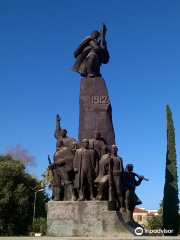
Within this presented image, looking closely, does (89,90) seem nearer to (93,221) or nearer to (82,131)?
Answer: (82,131)

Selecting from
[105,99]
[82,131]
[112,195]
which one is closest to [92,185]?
[112,195]

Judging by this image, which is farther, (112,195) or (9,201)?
(9,201)

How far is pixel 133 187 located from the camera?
40.0ft

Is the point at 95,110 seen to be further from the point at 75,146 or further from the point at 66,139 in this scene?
the point at 75,146

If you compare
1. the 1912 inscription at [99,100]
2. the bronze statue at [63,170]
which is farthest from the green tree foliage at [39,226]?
the bronze statue at [63,170]

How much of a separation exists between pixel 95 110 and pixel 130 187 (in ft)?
10.0

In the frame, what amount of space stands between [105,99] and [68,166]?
306 centimetres

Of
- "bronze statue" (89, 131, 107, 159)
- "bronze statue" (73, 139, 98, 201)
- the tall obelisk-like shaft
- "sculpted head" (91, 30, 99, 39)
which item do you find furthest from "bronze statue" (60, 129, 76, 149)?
"sculpted head" (91, 30, 99, 39)

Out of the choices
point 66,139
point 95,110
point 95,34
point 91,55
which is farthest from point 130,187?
point 95,34

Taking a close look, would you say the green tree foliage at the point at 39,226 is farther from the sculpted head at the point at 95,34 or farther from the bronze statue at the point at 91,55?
the sculpted head at the point at 95,34

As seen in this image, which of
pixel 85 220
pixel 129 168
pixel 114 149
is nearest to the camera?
pixel 85 220

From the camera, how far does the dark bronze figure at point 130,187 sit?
11555 millimetres

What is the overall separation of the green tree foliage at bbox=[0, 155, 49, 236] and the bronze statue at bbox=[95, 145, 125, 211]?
1993cm

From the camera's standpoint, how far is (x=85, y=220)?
416 inches
